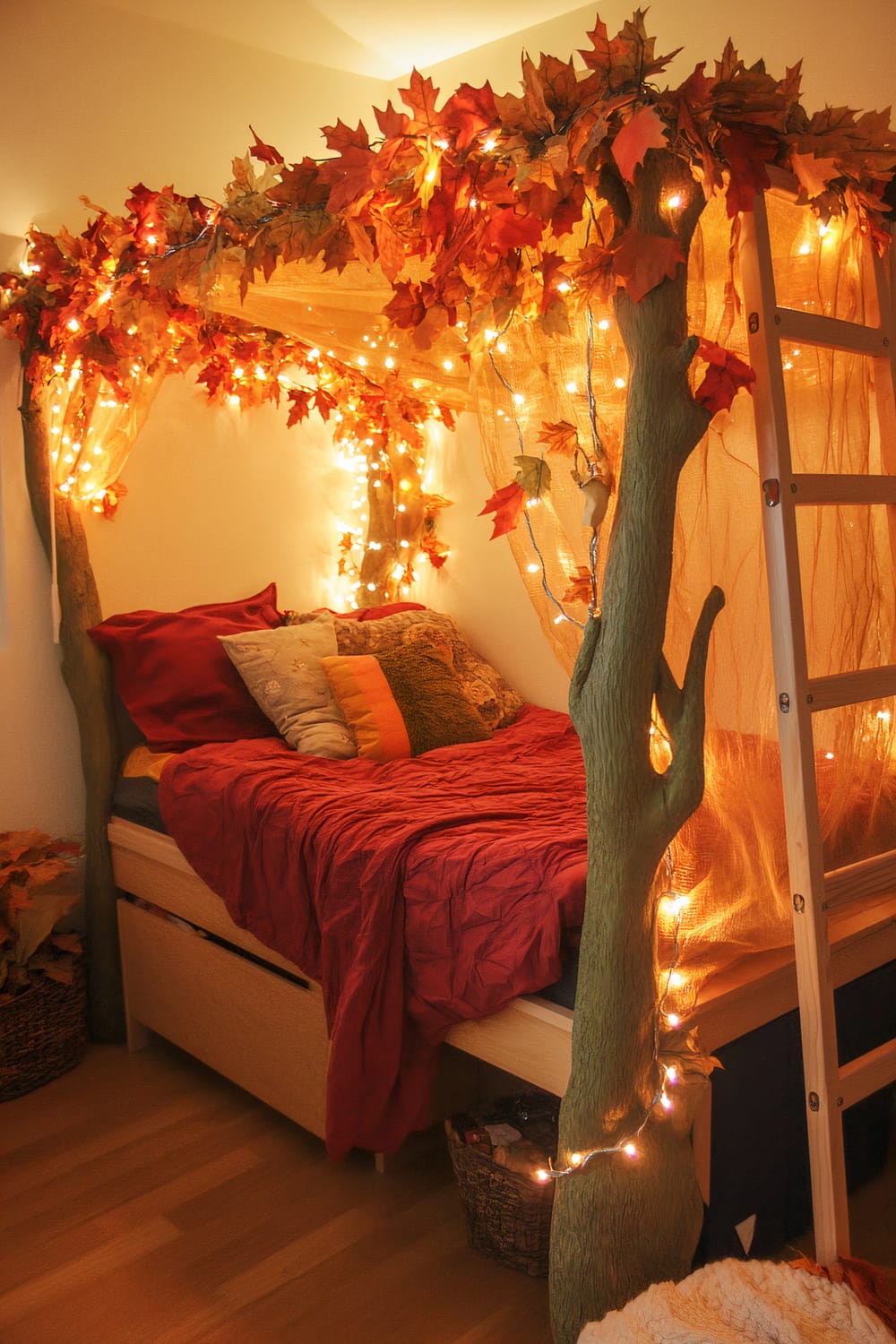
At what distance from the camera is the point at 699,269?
5.68ft

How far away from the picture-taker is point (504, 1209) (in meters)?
Answer: 2.06

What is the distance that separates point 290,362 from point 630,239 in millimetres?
2228

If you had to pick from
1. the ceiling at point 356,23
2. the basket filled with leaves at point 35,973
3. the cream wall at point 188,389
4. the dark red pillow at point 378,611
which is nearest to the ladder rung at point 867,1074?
the cream wall at point 188,389

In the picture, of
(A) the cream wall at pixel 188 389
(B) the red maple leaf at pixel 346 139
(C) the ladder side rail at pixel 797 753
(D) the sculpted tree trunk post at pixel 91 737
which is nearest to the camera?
(C) the ladder side rail at pixel 797 753

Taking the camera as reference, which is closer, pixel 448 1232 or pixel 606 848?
pixel 606 848

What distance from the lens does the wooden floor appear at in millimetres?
1986

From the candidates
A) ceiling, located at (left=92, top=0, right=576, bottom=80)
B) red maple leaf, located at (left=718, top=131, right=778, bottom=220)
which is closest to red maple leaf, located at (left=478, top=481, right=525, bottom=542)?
red maple leaf, located at (left=718, top=131, right=778, bottom=220)

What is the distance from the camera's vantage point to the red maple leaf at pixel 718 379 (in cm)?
165

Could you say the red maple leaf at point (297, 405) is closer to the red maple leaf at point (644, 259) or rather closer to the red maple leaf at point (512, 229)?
the red maple leaf at point (512, 229)

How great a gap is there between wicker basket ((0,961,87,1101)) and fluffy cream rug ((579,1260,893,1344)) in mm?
1809

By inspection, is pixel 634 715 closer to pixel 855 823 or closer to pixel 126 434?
pixel 855 823

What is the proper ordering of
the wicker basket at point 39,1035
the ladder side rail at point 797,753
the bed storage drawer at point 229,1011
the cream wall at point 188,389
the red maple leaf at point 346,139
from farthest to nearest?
the cream wall at point 188,389, the wicker basket at point 39,1035, the bed storage drawer at point 229,1011, the red maple leaf at point 346,139, the ladder side rail at point 797,753

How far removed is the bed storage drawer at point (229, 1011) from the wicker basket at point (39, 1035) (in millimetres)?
168

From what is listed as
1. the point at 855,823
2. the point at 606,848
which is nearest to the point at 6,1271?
the point at 606,848
